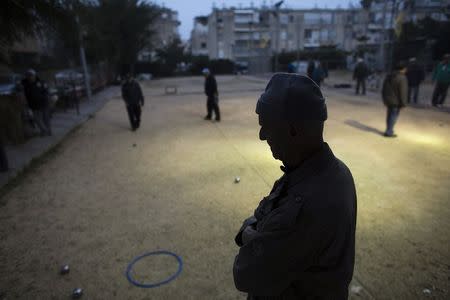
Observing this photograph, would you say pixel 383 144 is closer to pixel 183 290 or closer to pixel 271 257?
pixel 183 290

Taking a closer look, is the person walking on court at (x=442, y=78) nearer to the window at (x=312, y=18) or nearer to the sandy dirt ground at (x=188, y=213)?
the sandy dirt ground at (x=188, y=213)

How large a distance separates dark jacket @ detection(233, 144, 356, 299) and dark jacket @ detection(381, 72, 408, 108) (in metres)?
7.68

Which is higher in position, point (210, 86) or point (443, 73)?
point (443, 73)

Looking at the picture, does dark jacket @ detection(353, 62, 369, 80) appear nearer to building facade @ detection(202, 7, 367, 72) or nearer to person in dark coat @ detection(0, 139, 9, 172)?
person in dark coat @ detection(0, 139, 9, 172)

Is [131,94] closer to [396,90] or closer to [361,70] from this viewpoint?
[396,90]

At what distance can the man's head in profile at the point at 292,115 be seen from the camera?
1.11m

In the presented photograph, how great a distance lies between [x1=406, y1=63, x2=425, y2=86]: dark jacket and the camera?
1258 centimetres

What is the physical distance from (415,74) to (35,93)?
1327 cm

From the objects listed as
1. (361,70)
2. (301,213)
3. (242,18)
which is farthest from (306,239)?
(242,18)

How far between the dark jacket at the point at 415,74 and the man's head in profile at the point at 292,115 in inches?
541

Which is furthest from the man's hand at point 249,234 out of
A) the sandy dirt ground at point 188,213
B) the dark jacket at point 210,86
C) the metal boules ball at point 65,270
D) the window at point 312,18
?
the window at point 312,18

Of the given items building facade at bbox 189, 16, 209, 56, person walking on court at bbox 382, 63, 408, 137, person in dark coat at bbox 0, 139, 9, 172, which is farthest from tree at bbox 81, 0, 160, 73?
building facade at bbox 189, 16, 209, 56

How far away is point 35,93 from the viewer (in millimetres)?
8781

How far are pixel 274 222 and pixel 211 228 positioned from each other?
10.4 ft
